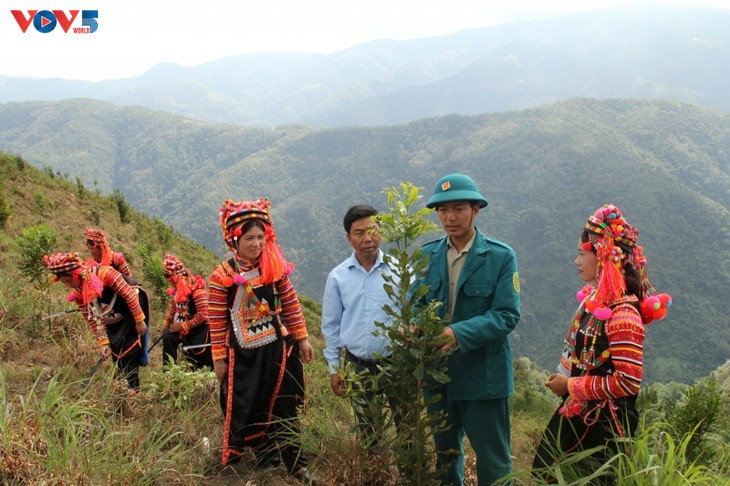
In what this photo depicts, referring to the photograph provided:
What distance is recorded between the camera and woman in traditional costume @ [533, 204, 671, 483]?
7.00 ft

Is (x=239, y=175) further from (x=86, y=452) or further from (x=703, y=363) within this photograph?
(x=86, y=452)

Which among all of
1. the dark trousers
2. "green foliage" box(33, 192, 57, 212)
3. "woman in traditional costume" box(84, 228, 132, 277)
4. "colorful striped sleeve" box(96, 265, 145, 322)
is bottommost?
the dark trousers

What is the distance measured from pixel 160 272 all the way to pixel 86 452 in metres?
7.70

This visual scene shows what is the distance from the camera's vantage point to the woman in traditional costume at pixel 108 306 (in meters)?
3.93

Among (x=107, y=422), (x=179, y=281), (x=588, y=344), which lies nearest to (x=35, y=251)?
(x=179, y=281)

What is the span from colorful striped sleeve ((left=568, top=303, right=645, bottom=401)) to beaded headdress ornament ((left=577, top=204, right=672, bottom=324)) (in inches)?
2.6

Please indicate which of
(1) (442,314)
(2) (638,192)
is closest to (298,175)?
(2) (638,192)

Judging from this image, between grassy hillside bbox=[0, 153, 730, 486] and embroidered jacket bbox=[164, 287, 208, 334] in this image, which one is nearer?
grassy hillside bbox=[0, 153, 730, 486]

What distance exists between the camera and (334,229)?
3474 inches

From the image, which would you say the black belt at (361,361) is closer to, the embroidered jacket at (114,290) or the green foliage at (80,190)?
the embroidered jacket at (114,290)

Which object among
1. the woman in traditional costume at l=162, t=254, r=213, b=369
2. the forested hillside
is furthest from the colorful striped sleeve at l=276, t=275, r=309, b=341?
the forested hillside

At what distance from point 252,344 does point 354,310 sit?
68 centimetres

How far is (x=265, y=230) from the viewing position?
310 centimetres

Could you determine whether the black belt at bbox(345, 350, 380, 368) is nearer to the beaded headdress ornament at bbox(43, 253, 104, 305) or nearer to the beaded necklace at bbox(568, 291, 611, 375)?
the beaded necklace at bbox(568, 291, 611, 375)
